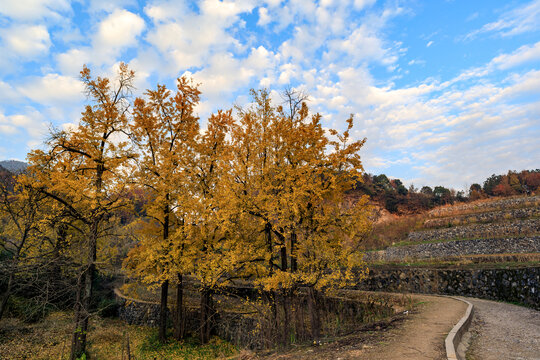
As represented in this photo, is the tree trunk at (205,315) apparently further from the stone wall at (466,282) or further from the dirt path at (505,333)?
the dirt path at (505,333)

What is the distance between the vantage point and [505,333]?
27.0 ft

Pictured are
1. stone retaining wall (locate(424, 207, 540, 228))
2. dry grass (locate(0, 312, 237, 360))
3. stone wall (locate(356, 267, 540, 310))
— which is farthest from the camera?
stone retaining wall (locate(424, 207, 540, 228))

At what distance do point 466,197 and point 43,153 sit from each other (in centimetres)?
5570

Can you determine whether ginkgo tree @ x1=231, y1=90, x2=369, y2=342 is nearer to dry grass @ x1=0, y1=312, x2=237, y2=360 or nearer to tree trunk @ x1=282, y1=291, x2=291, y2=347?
tree trunk @ x1=282, y1=291, x2=291, y2=347

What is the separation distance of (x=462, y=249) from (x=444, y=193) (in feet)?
111

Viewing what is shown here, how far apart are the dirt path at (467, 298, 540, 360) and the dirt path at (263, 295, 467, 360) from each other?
677mm

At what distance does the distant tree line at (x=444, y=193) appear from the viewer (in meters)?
42.9

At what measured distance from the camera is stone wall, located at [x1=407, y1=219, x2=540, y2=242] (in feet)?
66.7

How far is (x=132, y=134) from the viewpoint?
555 inches

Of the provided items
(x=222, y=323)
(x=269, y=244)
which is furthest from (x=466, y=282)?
(x=222, y=323)

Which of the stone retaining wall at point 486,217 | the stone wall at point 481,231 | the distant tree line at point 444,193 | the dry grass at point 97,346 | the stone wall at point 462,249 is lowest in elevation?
the dry grass at point 97,346

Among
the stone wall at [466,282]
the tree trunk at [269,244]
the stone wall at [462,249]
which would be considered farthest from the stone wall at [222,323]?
the stone wall at [462,249]

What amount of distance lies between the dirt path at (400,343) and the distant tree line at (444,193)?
114ft

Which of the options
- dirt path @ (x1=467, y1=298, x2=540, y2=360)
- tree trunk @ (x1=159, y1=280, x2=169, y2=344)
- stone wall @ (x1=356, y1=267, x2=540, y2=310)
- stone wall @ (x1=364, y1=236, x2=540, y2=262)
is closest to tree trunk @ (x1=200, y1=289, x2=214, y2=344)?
tree trunk @ (x1=159, y1=280, x2=169, y2=344)
